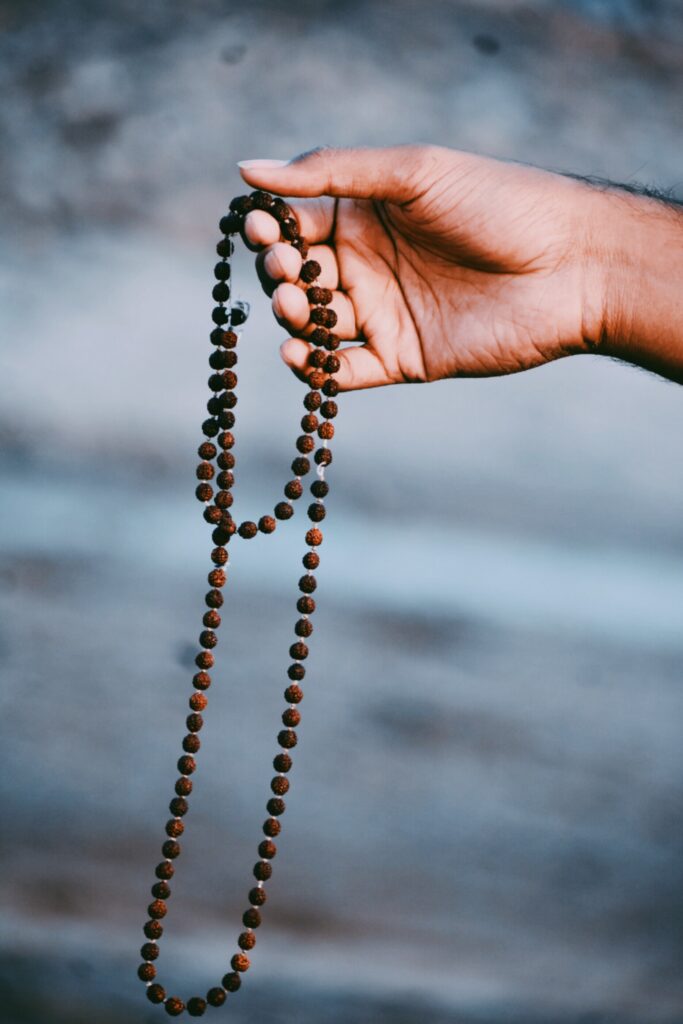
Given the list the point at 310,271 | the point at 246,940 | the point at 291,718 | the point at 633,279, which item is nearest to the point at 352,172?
the point at 310,271

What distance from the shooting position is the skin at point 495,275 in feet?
3.35

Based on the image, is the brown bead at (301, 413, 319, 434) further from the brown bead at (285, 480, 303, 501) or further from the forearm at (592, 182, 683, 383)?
the forearm at (592, 182, 683, 383)

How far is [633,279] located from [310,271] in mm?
343

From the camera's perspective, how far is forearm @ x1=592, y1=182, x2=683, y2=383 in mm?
1089

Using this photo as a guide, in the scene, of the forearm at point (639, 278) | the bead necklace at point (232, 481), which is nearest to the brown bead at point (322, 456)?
the bead necklace at point (232, 481)

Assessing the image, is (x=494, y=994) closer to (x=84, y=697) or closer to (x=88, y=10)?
(x=84, y=697)

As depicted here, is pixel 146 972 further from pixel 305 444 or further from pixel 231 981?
pixel 305 444

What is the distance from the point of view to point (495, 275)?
42.1 inches

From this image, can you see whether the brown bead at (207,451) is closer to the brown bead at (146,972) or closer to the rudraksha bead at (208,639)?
the rudraksha bead at (208,639)

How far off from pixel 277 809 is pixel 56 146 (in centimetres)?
85

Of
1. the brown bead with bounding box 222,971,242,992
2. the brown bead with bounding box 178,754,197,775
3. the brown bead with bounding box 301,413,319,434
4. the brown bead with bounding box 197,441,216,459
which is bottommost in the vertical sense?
the brown bead with bounding box 222,971,242,992

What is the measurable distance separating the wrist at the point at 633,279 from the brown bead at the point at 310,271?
29 centimetres

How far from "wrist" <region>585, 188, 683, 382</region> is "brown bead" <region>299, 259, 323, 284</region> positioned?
291 millimetres

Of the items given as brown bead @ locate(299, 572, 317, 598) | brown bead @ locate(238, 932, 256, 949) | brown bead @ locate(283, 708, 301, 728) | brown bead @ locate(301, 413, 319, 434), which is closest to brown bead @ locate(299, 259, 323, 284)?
brown bead @ locate(301, 413, 319, 434)
